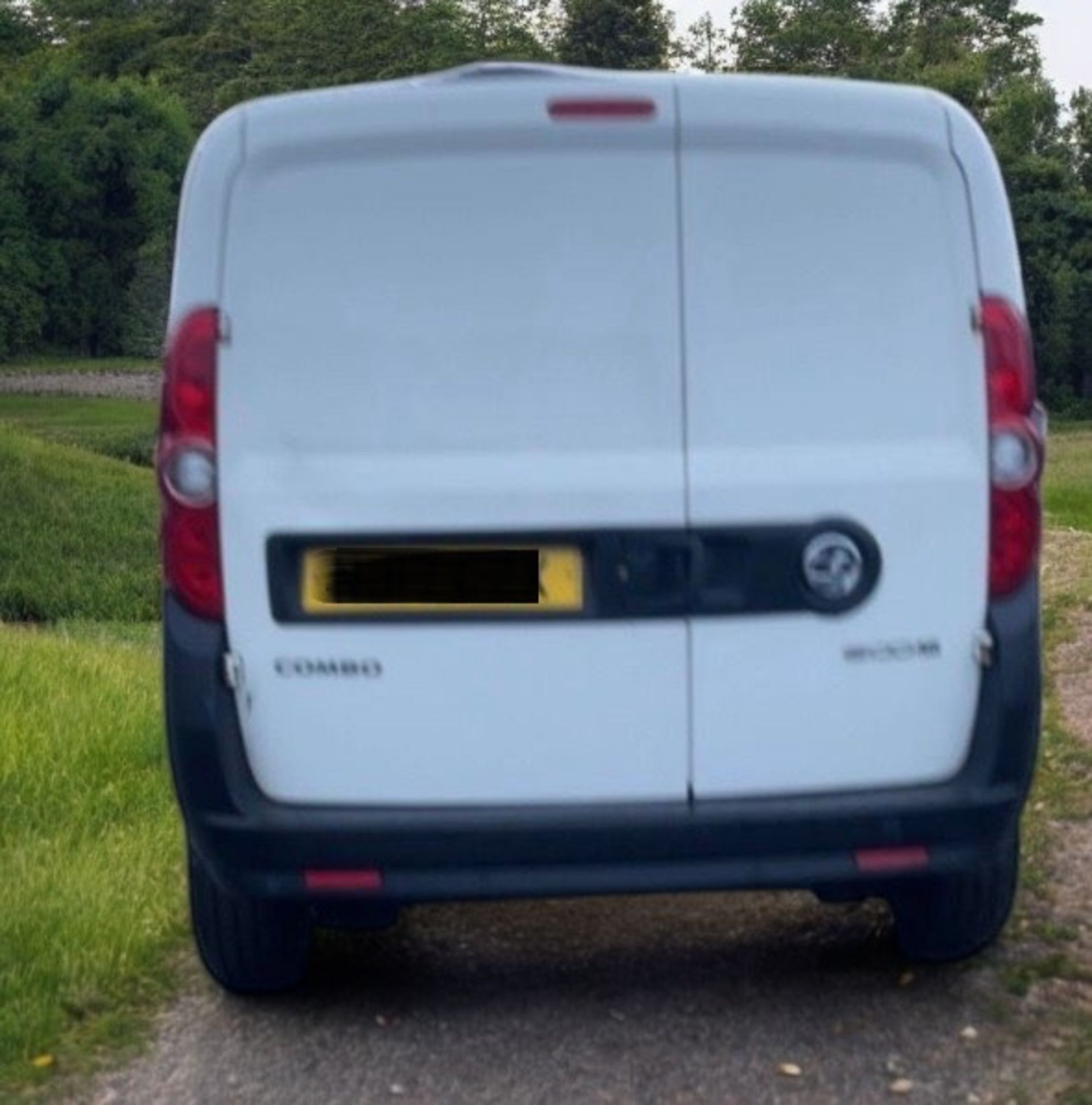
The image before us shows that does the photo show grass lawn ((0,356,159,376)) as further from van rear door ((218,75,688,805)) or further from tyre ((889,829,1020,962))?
van rear door ((218,75,688,805))

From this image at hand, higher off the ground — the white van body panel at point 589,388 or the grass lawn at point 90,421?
the white van body panel at point 589,388

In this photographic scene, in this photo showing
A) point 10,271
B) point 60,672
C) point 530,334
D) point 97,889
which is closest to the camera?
point 530,334

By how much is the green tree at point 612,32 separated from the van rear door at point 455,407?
62.2 metres

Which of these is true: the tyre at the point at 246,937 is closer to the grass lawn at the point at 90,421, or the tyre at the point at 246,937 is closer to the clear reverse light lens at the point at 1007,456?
the clear reverse light lens at the point at 1007,456

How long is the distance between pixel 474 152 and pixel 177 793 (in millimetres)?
1500

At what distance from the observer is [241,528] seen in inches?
203

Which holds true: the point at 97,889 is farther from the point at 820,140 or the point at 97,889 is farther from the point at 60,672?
the point at 60,672

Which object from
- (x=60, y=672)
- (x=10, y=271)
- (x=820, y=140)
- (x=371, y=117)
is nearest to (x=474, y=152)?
(x=371, y=117)

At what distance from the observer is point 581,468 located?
16.8 ft

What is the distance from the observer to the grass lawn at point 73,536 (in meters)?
28.5

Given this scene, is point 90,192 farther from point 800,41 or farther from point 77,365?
point 800,41

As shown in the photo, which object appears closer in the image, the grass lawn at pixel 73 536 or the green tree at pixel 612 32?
the grass lawn at pixel 73 536

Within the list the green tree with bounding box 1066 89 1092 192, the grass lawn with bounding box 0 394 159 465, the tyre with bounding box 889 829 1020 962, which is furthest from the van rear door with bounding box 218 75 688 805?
the green tree with bounding box 1066 89 1092 192

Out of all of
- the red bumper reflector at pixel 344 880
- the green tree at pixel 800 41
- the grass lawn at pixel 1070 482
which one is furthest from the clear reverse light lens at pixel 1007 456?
the green tree at pixel 800 41
